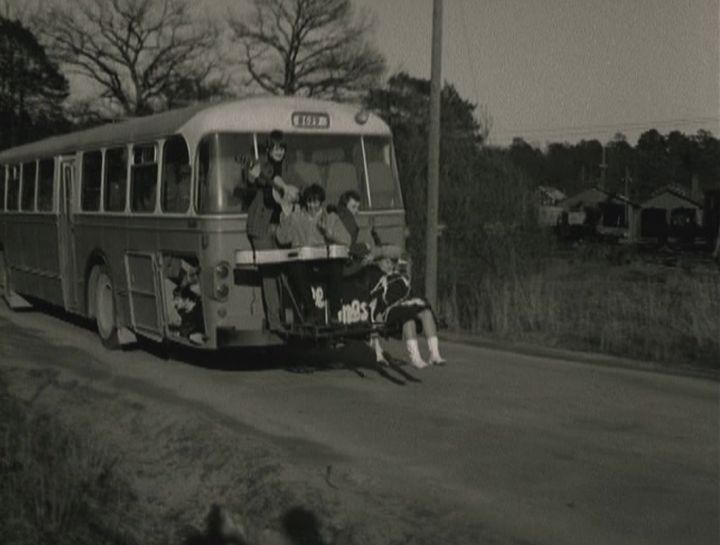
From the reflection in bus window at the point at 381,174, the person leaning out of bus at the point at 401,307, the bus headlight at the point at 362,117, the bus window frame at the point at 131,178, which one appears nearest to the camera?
the person leaning out of bus at the point at 401,307

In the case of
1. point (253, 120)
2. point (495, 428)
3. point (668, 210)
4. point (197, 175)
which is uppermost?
point (253, 120)

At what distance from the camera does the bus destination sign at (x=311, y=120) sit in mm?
11055

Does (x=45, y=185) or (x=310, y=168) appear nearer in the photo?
(x=310, y=168)

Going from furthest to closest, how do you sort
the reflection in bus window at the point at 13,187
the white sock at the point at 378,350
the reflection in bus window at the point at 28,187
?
1. the reflection in bus window at the point at 13,187
2. the reflection in bus window at the point at 28,187
3. the white sock at the point at 378,350

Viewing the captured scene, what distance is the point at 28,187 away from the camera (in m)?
16.4

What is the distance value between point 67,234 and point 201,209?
4.79 m

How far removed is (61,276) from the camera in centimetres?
1493

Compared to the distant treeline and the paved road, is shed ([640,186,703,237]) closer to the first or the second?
the distant treeline

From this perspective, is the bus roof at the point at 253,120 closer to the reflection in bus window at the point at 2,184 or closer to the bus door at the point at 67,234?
the bus door at the point at 67,234

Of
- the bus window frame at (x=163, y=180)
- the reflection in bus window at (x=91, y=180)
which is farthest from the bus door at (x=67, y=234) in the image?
the bus window frame at (x=163, y=180)

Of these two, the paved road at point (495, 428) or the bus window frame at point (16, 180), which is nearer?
the paved road at point (495, 428)

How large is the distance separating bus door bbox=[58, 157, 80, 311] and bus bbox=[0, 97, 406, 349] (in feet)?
0.56

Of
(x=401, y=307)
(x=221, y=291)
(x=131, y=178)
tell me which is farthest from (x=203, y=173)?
(x=401, y=307)

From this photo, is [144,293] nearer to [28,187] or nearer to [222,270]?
[222,270]
